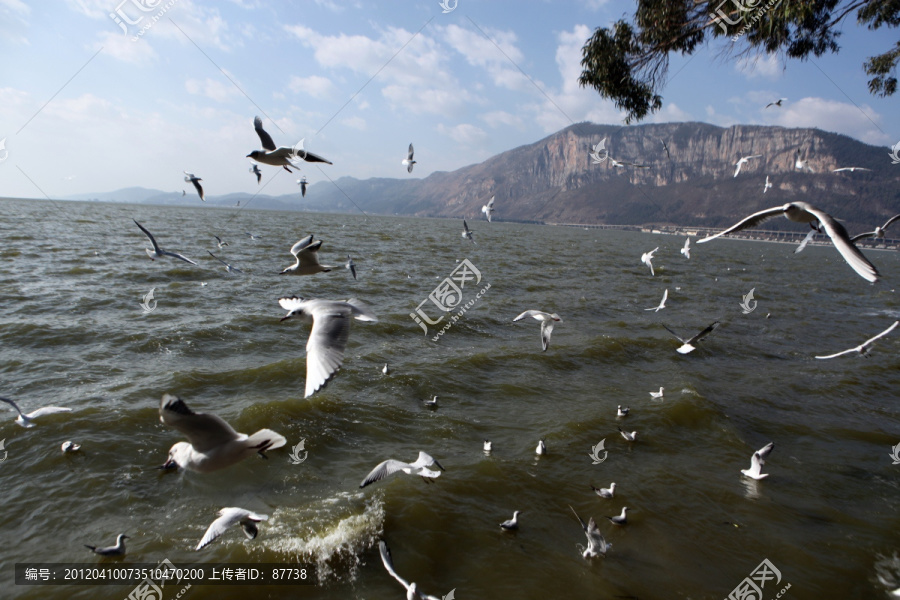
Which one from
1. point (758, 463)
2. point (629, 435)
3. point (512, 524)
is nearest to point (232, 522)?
point (512, 524)

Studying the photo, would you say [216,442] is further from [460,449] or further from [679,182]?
[679,182]

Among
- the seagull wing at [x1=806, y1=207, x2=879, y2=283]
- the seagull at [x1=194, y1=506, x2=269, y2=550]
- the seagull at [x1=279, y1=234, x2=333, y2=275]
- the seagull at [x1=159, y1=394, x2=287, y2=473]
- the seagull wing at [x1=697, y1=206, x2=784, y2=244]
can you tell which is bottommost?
the seagull at [x1=194, y1=506, x2=269, y2=550]

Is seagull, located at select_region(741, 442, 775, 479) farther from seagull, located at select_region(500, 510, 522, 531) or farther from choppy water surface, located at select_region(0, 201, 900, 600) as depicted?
seagull, located at select_region(500, 510, 522, 531)

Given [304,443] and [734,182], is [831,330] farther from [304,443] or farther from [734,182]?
[734,182]

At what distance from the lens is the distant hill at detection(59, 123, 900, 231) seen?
6256 centimetres

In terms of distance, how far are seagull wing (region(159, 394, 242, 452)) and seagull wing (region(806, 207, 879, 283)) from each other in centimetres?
482

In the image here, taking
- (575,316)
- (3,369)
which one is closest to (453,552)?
(3,369)

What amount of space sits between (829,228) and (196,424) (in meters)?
5.36

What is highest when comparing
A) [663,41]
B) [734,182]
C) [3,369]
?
[734,182]

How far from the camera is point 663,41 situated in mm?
10891

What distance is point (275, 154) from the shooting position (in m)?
6.08

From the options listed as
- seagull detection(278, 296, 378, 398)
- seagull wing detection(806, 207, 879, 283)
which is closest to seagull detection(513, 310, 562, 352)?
seagull detection(278, 296, 378, 398)

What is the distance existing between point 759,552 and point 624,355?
6633 millimetres

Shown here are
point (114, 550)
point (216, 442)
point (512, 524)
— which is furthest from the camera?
point (512, 524)
